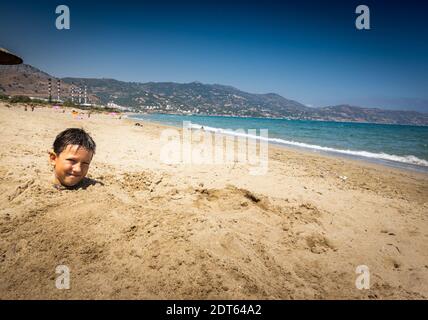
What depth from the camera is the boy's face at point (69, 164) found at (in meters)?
3.29

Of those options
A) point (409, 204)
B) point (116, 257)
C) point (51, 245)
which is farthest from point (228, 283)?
point (409, 204)

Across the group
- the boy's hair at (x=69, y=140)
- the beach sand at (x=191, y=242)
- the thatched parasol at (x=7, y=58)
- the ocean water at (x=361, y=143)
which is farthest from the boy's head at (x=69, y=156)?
the ocean water at (x=361, y=143)

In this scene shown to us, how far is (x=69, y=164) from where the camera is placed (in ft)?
10.8

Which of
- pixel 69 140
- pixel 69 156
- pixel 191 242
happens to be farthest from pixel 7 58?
pixel 191 242

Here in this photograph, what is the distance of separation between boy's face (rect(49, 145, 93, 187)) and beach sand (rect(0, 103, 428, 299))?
0.21 meters

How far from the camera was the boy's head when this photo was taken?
3293 millimetres

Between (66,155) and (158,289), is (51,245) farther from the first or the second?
(66,155)

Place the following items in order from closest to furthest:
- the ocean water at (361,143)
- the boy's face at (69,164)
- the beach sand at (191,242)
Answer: the beach sand at (191,242)
the boy's face at (69,164)
the ocean water at (361,143)

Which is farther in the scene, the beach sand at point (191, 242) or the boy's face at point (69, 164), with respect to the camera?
the boy's face at point (69, 164)

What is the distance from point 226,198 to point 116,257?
235cm

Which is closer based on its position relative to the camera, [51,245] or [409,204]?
[51,245]

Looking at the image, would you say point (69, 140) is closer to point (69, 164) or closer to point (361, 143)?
point (69, 164)

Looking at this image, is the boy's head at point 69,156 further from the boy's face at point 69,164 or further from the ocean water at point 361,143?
the ocean water at point 361,143

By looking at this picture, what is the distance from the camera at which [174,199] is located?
402 centimetres
